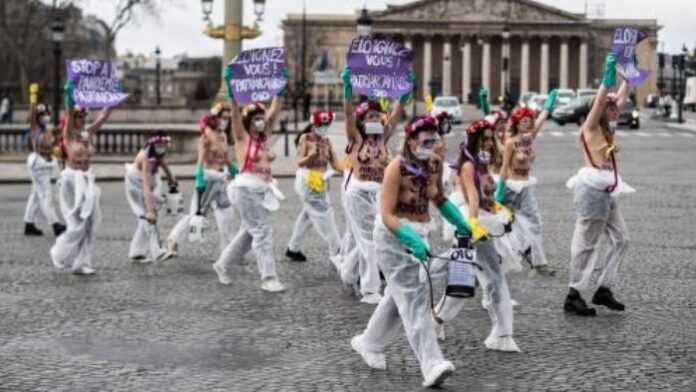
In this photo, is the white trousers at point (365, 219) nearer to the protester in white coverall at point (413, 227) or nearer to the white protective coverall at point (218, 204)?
the protester in white coverall at point (413, 227)

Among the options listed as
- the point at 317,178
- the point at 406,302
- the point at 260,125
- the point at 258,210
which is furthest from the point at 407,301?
the point at 317,178

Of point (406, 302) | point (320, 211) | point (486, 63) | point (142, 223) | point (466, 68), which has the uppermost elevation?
point (406, 302)

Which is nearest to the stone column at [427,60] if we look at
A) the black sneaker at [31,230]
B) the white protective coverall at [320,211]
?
the black sneaker at [31,230]

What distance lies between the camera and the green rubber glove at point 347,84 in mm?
11258

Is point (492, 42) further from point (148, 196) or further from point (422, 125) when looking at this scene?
point (422, 125)

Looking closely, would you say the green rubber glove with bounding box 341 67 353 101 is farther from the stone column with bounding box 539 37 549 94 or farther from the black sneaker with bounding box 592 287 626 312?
the stone column with bounding box 539 37 549 94

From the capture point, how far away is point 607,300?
1133cm

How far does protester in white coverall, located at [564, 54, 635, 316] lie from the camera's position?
442 inches

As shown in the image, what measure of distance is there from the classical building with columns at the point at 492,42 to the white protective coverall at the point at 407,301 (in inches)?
4847

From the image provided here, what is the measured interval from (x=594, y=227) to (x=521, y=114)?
6.18 ft

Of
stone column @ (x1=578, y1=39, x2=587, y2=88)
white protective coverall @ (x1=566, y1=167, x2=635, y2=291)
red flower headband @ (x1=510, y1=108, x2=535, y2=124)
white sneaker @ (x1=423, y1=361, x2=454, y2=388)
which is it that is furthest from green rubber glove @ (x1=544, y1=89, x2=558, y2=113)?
stone column @ (x1=578, y1=39, x2=587, y2=88)

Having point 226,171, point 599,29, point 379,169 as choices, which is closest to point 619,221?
point 379,169

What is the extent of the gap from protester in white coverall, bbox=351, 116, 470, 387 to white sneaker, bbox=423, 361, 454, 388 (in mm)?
18

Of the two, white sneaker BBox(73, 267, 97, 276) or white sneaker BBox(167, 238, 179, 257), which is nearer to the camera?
white sneaker BBox(73, 267, 97, 276)
